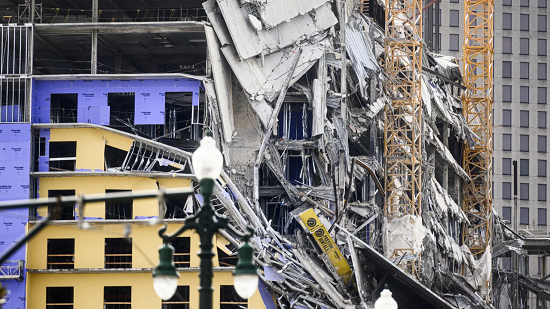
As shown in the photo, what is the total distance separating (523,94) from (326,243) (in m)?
82.1

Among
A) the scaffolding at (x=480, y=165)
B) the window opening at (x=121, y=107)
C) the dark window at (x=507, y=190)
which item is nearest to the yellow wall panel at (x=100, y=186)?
the window opening at (x=121, y=107)

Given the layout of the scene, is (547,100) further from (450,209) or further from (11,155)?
(11,155)

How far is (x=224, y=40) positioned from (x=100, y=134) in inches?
306

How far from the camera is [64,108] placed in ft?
181

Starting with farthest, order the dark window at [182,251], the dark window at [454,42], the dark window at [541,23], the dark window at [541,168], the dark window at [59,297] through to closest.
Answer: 1. the dark window at [541,23]
2. the dark window at [454,42]
3. the dark window at [541,168]
4. the dark window at [182,251]
5. the dark window at [59,297]

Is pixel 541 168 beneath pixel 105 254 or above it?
above

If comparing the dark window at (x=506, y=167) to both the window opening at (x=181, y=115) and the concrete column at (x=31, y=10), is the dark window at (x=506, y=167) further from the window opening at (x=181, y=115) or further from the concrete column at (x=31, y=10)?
the concrete column at (x=31, y=10)

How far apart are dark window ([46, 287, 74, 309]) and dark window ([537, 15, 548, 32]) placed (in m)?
92.1

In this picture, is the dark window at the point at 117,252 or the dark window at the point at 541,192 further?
the dark window at the point at 541,192

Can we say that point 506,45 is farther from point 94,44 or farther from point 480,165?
point 94,44

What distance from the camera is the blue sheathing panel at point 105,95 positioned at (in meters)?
51.6

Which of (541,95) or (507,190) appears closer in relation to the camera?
(507,190)

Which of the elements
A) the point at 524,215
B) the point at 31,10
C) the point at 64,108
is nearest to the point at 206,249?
the point at 31,10

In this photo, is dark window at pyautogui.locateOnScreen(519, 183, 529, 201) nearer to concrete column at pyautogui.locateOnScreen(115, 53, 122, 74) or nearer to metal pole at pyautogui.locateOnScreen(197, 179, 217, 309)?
concrete column at pyautogui.locateOnScreen(115, 53, 122, 74)
